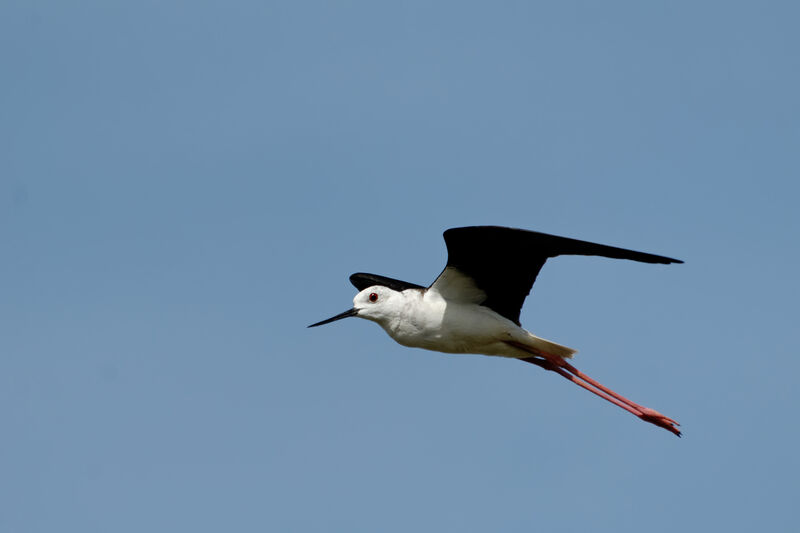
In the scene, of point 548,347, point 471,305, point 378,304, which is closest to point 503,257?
point 471,305

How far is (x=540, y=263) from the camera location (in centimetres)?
1055

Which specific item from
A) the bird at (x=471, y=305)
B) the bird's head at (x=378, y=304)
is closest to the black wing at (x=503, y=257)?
the bird at (x=471, y=305)

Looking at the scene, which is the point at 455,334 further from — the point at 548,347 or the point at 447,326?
the point at 548,347

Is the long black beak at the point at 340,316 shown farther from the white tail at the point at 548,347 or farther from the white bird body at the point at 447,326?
the white tail at the point at 548,347

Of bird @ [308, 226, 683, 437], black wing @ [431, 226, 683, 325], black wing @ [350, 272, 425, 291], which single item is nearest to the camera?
black wing @ [431, 226, 683, 325]

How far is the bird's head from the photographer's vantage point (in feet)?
35.2

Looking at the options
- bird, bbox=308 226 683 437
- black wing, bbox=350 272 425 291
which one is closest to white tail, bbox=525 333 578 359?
bird, bbox=308 226 683 437

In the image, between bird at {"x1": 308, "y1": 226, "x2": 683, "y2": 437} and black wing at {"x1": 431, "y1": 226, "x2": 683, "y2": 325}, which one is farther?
bird at {"x1": 308, "y1": 226, "x2": 683, "y2": 437}

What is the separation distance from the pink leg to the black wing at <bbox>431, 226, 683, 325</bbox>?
2.24 ft

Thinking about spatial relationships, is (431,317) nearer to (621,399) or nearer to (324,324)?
(324,324)

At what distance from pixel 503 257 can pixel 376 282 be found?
1701mm

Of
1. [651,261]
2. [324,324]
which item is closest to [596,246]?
[651,261]

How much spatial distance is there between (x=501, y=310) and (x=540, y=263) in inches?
23.6

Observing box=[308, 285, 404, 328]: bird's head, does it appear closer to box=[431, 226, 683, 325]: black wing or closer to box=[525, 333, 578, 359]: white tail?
box=[431, 226, 683, 325]: black wing
